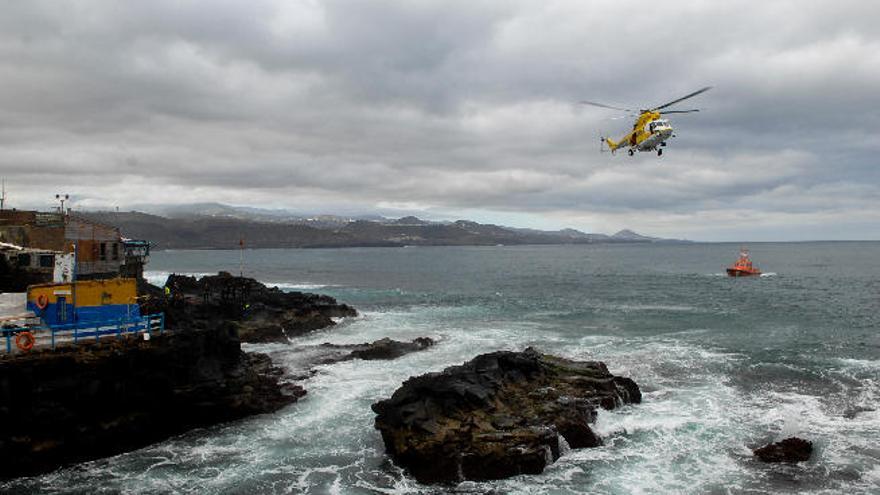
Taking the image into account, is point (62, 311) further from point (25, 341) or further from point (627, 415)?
point (627, 415)

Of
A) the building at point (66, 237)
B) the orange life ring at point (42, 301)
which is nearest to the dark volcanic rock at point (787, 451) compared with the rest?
the orange life ring at point (42, 301)

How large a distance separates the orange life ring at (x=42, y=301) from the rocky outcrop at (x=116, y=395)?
3.89m

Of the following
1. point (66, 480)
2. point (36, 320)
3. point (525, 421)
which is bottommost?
point (66, 480)

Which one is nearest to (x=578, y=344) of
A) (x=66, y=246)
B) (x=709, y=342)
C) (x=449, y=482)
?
(x=709, y=342)

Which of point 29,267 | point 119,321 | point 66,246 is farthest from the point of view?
point 66,246

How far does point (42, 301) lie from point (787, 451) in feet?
99.8

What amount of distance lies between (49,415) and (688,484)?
2290cm

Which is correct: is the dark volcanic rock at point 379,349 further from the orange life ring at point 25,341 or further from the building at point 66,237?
the building at point 66,237

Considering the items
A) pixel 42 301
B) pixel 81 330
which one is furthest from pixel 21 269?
pixel 81 330

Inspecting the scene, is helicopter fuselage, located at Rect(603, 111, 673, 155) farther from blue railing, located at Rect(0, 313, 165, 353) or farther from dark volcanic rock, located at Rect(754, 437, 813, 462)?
blue railing, located at Rect(0, 313, 165, 353)

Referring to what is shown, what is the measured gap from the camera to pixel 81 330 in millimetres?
24234

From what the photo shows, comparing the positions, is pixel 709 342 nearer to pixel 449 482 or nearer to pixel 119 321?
pixel 449 482

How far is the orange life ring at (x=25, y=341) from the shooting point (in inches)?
818

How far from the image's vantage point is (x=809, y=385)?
104ft
